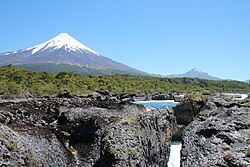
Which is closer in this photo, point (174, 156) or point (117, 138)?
point (117, 138)

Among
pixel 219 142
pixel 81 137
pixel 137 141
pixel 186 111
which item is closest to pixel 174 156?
pixel 81 137

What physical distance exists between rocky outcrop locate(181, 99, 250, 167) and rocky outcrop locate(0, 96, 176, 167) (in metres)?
2.99

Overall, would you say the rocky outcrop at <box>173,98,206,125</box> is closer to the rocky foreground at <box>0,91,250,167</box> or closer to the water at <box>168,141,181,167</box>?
the water at <box>168,141,181,167</box>

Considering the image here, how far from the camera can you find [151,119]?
65.6 ft

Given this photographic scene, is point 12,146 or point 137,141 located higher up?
point 137,141

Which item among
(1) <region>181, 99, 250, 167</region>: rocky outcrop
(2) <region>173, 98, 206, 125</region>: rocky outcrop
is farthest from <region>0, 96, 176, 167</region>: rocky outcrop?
(2) <region>173, 98, 206, 125</region>: rocky outcrop

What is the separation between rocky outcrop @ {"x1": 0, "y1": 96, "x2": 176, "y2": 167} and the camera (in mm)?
16641

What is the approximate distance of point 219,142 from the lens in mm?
13742

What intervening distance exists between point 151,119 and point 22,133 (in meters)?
8.35

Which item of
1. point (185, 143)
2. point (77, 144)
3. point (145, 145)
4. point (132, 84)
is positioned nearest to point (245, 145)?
point (185, 143)

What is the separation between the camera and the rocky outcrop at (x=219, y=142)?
1191cm

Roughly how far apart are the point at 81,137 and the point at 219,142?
1482cm

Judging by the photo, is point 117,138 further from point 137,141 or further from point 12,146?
point 12,146

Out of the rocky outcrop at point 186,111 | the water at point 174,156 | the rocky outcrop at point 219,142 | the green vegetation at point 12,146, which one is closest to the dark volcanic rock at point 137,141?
the rocky outcrop at point 219,142
